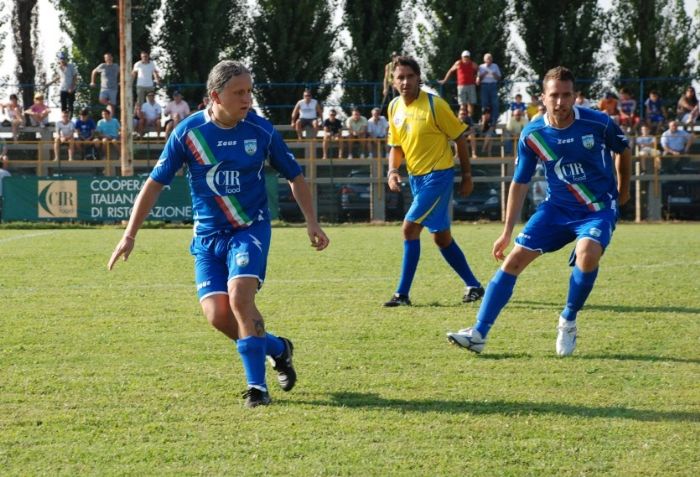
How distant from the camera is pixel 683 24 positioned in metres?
34.7

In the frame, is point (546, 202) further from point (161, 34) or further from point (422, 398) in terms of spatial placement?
point (161, 34)

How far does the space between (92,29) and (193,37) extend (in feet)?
9.34

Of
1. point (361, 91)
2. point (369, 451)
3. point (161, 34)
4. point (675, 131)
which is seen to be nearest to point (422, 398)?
point (369, 451)

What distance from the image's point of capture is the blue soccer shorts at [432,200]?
998 cm

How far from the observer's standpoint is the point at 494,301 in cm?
730

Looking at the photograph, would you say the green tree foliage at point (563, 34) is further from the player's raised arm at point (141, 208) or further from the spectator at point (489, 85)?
the player's raised arm at point (141, 208)

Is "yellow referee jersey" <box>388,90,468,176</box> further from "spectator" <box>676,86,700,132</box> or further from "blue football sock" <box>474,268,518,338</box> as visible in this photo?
"spectator" <box>676,86,700,132</box>

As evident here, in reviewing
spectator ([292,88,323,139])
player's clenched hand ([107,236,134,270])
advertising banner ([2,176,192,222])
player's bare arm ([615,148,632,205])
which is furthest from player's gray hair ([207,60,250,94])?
spectator ([292,88,323,139])

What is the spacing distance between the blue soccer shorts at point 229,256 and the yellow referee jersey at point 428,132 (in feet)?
13.1

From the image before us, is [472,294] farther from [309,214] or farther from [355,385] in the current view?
[309,214]

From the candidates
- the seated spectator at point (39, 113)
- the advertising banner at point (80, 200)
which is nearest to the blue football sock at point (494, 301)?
the advertising banner at point (80, 200)

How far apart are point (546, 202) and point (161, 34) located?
27982mm

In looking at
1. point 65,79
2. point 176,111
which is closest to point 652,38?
point 176,111

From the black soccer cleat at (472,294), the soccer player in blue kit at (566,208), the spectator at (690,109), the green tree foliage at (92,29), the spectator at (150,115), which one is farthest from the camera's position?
the green tree foliage at (92,29)
